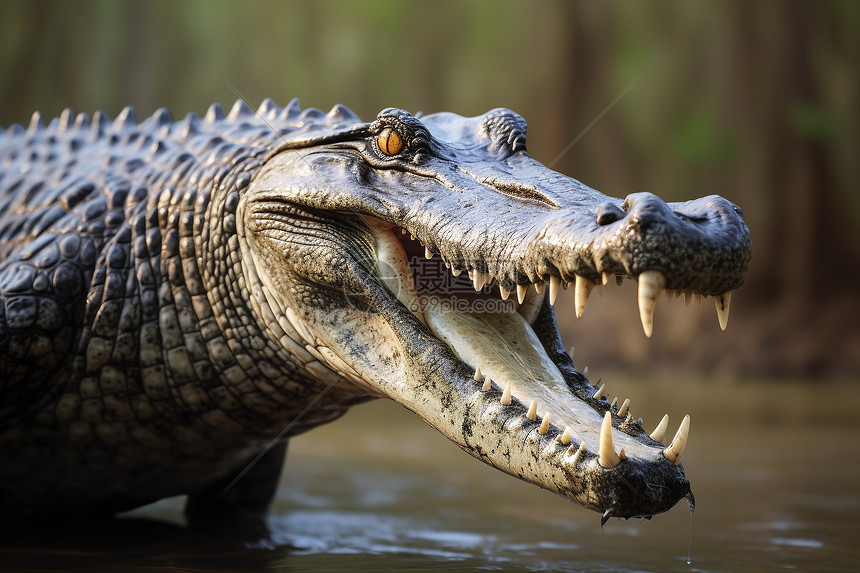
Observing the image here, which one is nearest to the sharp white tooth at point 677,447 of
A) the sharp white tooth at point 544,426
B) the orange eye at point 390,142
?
the sharp white tooth at point 544,426

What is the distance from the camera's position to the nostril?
1900 millimetres

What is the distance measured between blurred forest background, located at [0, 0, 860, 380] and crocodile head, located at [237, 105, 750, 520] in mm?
9105

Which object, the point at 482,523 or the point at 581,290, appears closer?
the point at 581,290

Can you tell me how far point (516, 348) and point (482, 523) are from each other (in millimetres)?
1122

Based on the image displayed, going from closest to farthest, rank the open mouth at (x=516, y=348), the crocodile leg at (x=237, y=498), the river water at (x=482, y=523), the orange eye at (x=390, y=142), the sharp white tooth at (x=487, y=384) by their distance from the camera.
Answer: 1. the open mouth at (x=516, y=348)
2. the sharp white tooth at (x=487, y=384)
3. the river water at (x=482, y=523)
4. the orange eye at (x=390, y=142)
5. the crocodile leg at (x=237, y=498)

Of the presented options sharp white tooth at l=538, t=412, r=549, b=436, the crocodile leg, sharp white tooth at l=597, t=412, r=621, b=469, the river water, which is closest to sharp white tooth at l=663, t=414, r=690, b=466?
sharp white tooth at l=597, t=412, r=621, b=469

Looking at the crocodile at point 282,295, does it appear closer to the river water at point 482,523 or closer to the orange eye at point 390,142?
the orange eye at point 390,142

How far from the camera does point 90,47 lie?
1590 centimetres

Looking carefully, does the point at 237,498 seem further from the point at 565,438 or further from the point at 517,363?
the point at 565,438

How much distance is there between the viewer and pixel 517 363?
2277mm

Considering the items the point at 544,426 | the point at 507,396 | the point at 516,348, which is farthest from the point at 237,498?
the point at 544,426

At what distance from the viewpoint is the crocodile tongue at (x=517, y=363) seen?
78.9 inches

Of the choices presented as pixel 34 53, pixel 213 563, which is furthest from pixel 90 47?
pixel 213 563

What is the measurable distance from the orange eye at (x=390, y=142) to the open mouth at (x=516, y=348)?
24 centimetres
